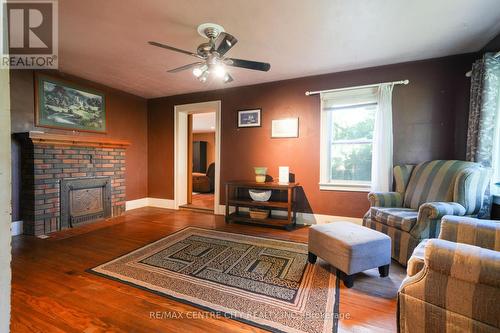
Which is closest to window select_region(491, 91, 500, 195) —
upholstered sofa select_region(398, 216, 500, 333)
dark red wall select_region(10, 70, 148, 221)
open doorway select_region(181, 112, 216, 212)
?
upholstered sofa select_region(398, 216, 500, 333)

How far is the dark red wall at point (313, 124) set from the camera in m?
2.79

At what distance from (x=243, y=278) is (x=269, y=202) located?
1.62 m

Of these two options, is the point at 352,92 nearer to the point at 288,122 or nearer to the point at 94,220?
the point at 288,122

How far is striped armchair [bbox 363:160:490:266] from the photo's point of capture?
1.97 meters

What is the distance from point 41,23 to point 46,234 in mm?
2534

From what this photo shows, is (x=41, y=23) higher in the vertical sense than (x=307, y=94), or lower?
higher

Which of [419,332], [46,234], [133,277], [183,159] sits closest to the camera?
[419,332]

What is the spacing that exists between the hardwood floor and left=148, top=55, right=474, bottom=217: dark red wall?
1.69 metres

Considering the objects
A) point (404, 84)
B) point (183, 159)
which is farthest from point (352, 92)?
point (183, 159)

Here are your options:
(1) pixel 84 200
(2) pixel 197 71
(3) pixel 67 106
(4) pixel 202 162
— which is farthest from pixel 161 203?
(4) pixel 202 162

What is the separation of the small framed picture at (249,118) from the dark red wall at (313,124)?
0.29 ft

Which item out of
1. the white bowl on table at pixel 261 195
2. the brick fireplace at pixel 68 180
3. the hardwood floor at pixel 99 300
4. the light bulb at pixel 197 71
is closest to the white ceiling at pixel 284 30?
the light bulb at pixel 197 71

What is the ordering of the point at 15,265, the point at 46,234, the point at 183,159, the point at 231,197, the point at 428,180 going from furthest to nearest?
the point at 183,159, the point at 231,197, the point at 46,234, the point at 428,180, the point at 15,265

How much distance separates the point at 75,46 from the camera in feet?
8.31
